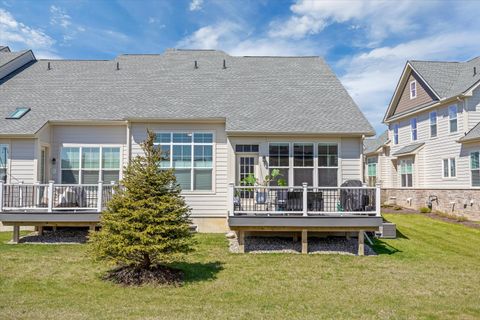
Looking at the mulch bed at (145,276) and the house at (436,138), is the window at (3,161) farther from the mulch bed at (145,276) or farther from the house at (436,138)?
the house at (436,138)

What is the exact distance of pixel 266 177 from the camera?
11.7m

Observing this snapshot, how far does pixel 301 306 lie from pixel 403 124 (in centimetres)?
2101

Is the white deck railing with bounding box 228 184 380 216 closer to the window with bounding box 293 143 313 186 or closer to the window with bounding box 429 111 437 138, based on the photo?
the window with bounding box 293 143 313 186

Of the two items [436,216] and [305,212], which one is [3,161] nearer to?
[305,212]

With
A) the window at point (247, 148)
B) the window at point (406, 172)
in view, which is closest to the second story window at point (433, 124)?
the window at point (406, 172)

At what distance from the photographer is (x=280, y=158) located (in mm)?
11953

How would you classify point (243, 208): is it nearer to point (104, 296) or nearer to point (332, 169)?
point (332, 169)

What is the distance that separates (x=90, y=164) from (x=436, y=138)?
18.5 metres

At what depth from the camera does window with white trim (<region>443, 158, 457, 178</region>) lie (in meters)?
18.4

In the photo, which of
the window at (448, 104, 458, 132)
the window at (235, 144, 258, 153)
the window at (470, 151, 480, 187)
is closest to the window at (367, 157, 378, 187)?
the window at (448, 104, 458, 132)

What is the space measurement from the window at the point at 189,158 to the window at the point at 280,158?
84.3 inches

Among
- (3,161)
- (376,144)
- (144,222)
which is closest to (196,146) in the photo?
(144,222)

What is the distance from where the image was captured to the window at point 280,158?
11.9 m

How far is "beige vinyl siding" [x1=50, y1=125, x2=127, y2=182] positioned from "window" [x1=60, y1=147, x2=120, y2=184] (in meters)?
0.23
